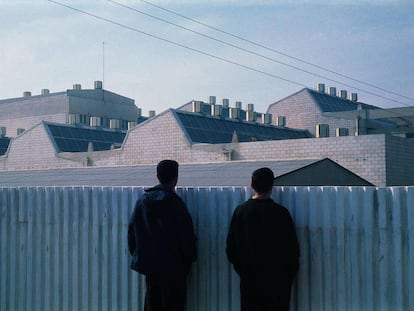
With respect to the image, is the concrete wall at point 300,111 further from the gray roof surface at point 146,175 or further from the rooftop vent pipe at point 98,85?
the gray roof surface at point 146,175

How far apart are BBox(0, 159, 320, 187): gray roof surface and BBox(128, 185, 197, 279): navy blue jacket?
12.2m

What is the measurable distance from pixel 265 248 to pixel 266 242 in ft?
0.15

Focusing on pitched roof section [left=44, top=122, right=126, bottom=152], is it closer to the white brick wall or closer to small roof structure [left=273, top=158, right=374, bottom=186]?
the white brick wall

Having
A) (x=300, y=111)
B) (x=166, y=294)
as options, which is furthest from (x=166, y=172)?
(x=300, y=111)

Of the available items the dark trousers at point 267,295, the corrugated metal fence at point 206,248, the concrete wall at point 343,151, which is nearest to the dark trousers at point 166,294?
the corrugated metal fence at point 206,248

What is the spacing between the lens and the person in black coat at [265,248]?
4227 mm

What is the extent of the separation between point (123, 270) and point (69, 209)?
901mm

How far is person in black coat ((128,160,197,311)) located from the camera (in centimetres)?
464

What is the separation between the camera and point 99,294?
18.2 feet

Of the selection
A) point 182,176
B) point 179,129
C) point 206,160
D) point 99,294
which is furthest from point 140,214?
point 179,129

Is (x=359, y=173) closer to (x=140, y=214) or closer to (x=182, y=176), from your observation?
(x=182, y=176)

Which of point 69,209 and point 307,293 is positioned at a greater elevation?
point 69,209

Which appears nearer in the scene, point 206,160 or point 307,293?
point 307,293

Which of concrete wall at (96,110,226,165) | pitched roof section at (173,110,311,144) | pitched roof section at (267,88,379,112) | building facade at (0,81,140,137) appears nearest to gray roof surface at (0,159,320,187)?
concrete wall at (96,110,226,165)
